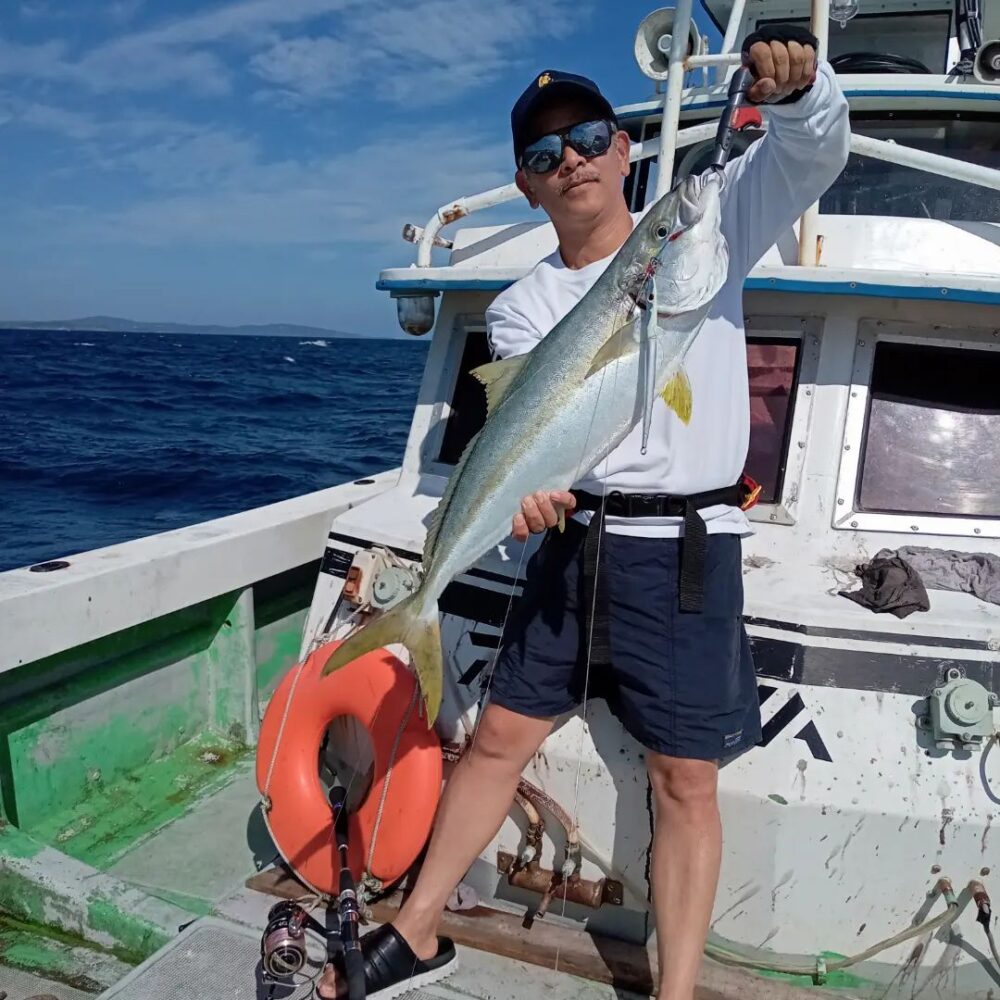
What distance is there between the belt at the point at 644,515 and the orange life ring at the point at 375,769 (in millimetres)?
880

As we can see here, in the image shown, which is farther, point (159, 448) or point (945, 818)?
point (159, 448)

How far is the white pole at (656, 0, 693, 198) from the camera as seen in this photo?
388 centimetres

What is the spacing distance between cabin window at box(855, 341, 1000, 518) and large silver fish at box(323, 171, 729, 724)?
1642 mm

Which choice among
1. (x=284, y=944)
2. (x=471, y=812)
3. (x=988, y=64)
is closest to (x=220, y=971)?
(x=284, y=944)

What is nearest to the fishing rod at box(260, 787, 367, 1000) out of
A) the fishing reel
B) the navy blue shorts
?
the fishing reel

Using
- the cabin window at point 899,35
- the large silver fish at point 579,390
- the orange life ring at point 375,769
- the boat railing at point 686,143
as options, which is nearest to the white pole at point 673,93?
the boat railing at point 686,143

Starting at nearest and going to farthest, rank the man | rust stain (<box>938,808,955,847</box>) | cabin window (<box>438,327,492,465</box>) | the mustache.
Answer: the man, the mustache, rust stain (<box>938,808,955,847</box>), cabin window (<box>438,327,492,465</box>)

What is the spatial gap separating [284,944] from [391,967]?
1.10 ft

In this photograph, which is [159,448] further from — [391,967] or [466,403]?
[391,967]

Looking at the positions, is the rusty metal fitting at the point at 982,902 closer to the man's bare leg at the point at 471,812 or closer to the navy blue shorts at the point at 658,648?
the navy blue shorts at the point at 658,648

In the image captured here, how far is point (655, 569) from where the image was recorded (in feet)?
8.91

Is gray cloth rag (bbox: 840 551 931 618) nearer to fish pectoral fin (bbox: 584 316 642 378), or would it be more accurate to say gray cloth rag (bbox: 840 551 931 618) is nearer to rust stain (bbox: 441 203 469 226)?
fish pectoral fin (bbox: 584 316 642 378)

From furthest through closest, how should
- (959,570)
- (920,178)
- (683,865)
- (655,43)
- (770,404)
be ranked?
(655,43) → (920,178) → (770,404) → (959,570) → (683,865)

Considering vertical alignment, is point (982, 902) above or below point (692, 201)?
below
